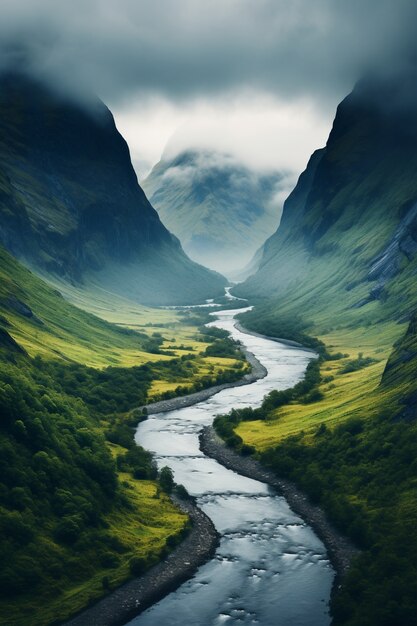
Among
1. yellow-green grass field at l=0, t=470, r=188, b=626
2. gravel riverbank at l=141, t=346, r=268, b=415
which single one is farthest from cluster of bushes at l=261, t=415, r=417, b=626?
gravel riverbank at l=141, t=346, r=268, b=415

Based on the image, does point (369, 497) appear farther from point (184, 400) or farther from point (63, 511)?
point (184, 400)

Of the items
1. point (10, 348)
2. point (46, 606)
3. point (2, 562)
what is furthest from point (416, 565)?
point (10, 348)

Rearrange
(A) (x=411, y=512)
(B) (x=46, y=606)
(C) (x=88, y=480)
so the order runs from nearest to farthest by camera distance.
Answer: (B) (x=46, y=606) < (A) (x=411, y=512) < (C) (x=88, y=480)

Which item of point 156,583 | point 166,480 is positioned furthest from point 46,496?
point 166,480

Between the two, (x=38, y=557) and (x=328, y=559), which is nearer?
(x=38, y=557)

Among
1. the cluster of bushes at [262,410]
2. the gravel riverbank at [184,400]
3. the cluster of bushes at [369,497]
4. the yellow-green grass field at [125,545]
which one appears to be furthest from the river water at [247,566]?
the gravel riverbank at [184,400]

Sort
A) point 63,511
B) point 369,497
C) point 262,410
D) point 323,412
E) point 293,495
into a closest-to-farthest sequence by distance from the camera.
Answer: point 63,511
point 369,497
point 293,495
point 323,412
point 262,410

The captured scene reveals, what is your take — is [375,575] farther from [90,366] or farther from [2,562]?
[90,366]
